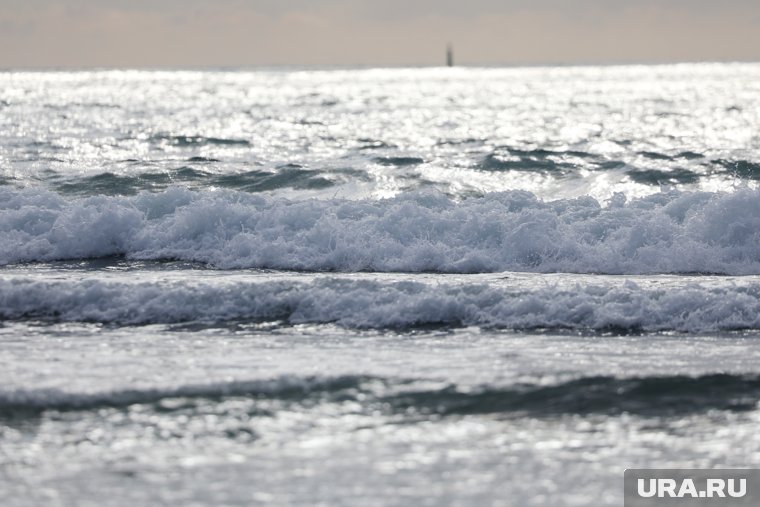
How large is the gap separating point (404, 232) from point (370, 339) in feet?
16.1

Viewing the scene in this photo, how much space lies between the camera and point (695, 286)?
11.4m

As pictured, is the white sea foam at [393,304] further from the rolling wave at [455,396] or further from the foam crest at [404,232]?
the rolling wave at [455,396]

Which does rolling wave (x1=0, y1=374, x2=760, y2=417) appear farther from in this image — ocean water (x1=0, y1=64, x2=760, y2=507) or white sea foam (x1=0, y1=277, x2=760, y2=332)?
white sea foam (x1=0, y1=277, x2=760, y2=332)

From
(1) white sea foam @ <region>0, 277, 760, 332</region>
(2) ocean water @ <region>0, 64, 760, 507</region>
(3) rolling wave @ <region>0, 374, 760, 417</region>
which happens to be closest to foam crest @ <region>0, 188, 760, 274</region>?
(2) ocean water @ <region>0, 64, 760, 507</region>

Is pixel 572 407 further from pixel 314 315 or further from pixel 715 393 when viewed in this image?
pixel 314 315

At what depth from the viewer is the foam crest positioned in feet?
45.1

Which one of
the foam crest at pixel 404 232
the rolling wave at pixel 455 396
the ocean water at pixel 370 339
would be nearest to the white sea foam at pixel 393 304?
the ocean water at pixel 370 339

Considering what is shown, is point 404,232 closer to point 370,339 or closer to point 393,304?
point 393,304

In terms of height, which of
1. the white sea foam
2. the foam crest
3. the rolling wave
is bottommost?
the rolling wave

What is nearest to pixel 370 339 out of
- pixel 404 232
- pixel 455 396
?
pixel 455 396

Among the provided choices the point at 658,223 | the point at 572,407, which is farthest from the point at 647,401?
the point at 658,223

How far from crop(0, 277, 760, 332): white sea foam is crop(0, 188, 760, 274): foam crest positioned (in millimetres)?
1919

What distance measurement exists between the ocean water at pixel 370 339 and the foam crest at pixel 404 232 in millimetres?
42

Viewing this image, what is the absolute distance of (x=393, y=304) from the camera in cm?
1116
